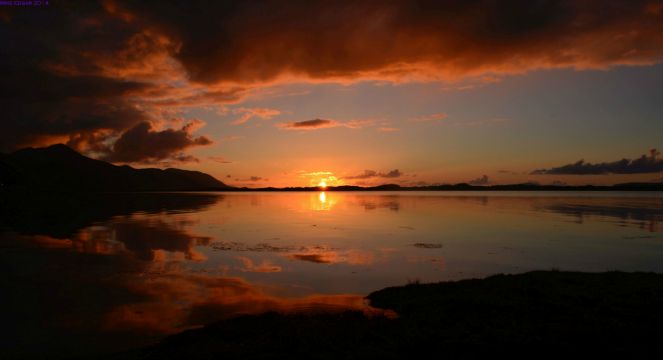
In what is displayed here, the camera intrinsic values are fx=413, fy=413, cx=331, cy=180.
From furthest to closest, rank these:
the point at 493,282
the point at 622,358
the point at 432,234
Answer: the point at 432,234, the point at 493,282, the point at 622,358

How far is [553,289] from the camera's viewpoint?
18344 mm

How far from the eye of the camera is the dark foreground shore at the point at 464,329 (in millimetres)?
12109

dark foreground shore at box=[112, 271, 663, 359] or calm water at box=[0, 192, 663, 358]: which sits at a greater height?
dark foreground shore at box=[112, 271, 663, 359]

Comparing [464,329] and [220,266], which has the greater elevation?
[464,329]

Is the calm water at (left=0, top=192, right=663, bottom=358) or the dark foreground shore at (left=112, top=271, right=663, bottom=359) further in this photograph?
the calm water at (left=0, top=192, right=663, bottom=358)

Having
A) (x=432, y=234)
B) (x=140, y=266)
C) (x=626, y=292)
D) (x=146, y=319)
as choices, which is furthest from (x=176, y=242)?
(x=626, y=292)

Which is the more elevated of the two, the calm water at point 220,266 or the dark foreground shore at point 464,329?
the dark foreground shore at point 464,329

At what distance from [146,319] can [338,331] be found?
832 cm

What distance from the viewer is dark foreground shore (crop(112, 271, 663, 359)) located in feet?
39.7

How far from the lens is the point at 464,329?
1349 centimetres

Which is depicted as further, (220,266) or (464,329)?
(220,266)

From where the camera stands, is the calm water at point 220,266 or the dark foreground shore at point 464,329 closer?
the dark foreground shore at point 464,329

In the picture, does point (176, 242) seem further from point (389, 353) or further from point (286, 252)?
point (389, 353)

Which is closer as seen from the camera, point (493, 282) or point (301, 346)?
point (301, 346)
